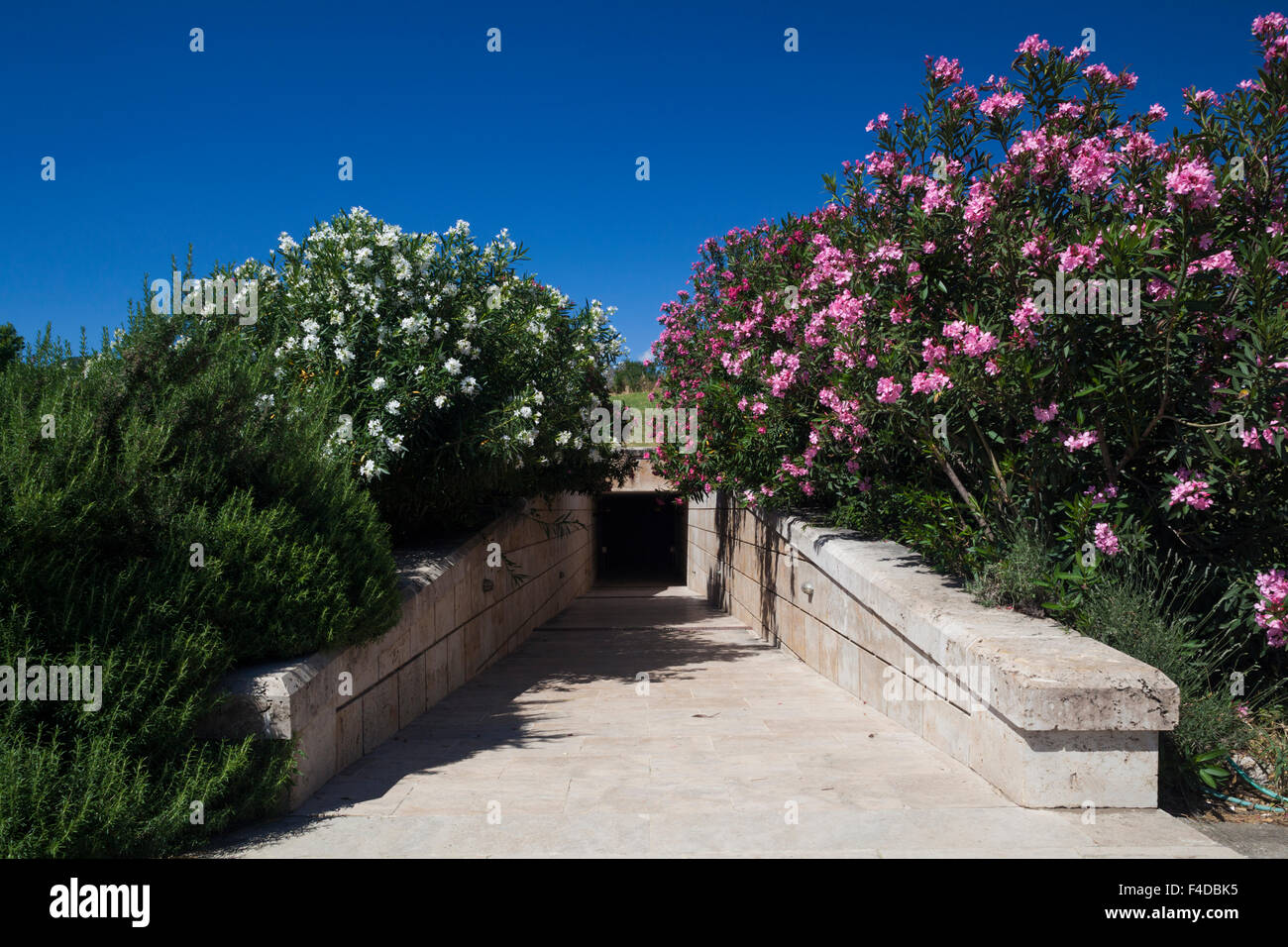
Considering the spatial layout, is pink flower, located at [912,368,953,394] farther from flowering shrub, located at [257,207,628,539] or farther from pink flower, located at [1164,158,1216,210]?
flowering shrub, located at [257,207,628,539]

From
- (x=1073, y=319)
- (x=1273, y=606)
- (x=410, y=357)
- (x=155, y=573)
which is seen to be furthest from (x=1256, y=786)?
(x=410, y=357)

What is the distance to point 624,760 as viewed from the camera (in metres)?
4.45

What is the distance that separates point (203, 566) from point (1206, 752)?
460cm

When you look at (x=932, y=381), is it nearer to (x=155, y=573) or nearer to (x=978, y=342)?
(x=978, y=342)

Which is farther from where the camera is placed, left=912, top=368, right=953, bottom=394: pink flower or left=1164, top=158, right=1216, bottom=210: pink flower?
left=912, top=368, right=953, bottom=394: pink flower

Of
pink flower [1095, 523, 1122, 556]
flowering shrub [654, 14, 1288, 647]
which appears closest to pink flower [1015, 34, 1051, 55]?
flowering shrub [654, 14, 1288, 647]

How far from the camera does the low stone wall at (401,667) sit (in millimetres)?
3786

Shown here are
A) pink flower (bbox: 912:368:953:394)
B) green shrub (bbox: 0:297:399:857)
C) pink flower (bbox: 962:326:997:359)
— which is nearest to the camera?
green shrub (bbox: 0:297:399:857)

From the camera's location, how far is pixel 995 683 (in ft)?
12.5

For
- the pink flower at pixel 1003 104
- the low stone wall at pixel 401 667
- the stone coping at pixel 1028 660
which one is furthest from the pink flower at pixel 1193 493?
the low stone wall at pixel 401 667

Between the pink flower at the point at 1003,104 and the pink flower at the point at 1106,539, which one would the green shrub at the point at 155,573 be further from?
the pink flower at the point at 1003,104

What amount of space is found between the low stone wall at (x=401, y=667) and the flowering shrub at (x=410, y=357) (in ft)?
2.70

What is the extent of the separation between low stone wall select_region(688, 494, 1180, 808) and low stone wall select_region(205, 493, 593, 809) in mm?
3137

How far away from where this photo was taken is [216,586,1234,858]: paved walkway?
10.6 ft
